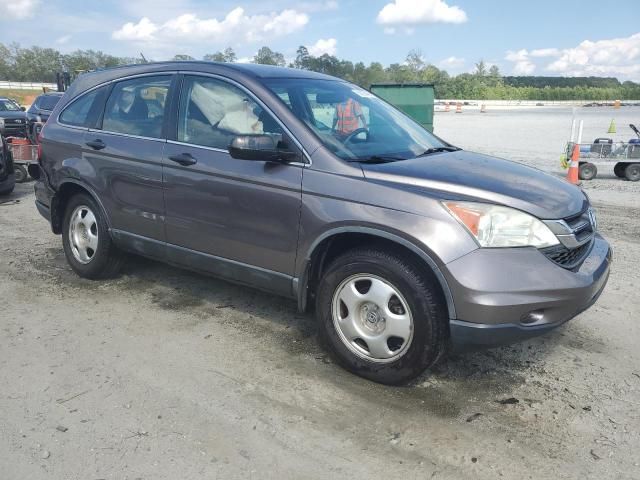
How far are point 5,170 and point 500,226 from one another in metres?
8.52

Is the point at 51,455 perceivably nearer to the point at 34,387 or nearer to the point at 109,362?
the point at 34,387

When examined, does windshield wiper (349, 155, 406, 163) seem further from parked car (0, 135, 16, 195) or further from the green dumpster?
the green dumpster

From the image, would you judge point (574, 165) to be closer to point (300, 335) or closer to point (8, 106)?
point (300, 335)

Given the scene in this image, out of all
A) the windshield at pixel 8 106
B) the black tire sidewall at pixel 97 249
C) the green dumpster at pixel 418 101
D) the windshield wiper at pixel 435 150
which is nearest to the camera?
the windshield wiper at pixel 435 150

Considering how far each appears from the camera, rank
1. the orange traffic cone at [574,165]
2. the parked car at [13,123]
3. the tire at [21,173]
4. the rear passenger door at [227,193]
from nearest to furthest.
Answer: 1. the rear passenger door at [227,193]
2. the orange traffic cone at [574,165]
3. the tire at [21,173]
4. the parked car at [13,123]

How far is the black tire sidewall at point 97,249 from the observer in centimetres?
477

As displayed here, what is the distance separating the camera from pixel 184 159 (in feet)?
13.0

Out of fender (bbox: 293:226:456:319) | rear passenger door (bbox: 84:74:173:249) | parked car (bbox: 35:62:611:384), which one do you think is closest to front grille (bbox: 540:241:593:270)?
parked car (bbox: 35:62:611:384)

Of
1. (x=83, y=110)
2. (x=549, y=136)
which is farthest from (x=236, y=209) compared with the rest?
(x=549, y=136)

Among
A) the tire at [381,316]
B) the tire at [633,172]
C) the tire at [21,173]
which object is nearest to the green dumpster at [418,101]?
the tire at [633,172]

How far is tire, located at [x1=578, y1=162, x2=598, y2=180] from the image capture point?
1103 cm

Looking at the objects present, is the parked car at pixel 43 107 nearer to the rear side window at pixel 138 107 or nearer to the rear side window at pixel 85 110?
the rear side window at pixel 85 110

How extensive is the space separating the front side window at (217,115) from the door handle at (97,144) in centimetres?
91

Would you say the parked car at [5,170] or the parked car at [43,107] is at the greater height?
the parked car at [43,107]
